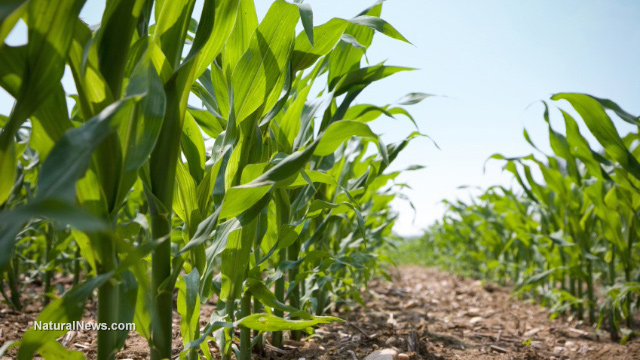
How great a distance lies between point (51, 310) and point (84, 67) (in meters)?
0.39

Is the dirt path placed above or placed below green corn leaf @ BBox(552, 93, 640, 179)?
below

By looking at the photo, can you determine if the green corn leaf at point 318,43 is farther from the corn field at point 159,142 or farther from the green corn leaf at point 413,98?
the green corn leaf at point 413,98

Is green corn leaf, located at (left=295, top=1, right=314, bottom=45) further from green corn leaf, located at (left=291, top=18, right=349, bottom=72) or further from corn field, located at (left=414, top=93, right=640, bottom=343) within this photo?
corn field, located at (left=414, top=93, right=640, bottom=343)

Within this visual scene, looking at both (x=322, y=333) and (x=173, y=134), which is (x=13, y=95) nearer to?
(x=173, y=134)

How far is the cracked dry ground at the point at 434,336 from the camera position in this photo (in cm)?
159

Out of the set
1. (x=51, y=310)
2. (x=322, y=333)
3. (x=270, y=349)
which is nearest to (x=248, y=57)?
(x=51, y=310)

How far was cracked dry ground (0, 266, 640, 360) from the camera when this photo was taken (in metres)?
1.59

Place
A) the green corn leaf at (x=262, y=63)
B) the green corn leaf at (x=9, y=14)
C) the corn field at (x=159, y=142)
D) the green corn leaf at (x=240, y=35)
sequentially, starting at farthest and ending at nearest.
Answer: the green corn leaf at (x=240, y=35) < the green corn leaf at (x=262, y=63) < the corn field at (x=159, y=142) < the green corn leaf at (x=9, y=14)

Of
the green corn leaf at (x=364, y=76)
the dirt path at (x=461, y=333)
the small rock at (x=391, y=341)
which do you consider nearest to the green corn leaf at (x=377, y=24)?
the green corn leaf at (x=364, y=76)

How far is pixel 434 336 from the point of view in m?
2.08

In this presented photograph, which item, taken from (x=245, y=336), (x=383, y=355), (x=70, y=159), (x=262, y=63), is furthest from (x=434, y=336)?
(x=70, y=159)

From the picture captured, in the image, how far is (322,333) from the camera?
1.95 m

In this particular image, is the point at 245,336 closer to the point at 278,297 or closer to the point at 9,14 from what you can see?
the point at 278,297

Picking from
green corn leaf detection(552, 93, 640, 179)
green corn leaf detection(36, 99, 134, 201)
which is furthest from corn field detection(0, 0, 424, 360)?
green corn leaf detection(552, 93, 640, 179)
